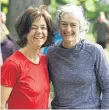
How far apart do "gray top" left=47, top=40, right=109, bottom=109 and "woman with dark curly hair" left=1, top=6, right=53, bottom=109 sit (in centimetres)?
16

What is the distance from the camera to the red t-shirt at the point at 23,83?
376cm

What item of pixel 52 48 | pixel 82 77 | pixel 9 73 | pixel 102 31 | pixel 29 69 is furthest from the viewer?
pixel 102 31

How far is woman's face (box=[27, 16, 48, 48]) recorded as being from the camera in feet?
12.8

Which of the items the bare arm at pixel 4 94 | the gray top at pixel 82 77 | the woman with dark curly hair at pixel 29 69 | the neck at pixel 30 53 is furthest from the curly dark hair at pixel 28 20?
the bare arm at pixel 4 94

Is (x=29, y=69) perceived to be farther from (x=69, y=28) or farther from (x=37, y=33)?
(x=69, y=28)

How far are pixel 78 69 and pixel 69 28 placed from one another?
1.18 ft

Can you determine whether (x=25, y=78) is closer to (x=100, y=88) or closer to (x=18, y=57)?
(x=18, y=57)

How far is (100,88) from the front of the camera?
407cm

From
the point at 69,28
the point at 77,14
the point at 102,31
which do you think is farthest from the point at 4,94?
the point at 102,31

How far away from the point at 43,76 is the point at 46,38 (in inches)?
12.9

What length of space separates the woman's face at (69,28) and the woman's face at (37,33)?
0.53 ft

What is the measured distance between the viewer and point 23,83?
3.79 metres

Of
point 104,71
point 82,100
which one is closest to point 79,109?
point 82,100

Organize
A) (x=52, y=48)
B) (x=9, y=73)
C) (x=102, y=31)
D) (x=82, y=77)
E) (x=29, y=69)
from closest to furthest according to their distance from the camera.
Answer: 1. (x=9, y=73)
2. (x=29, y=69)
3. (x=82, y=77)
4. (x=52, y=48)
5. (x=102, y=31)
